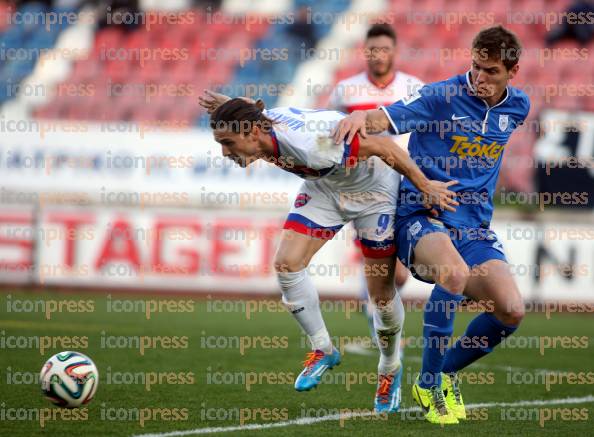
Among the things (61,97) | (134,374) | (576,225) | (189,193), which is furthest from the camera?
(61,97)

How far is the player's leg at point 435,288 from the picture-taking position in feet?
18.3

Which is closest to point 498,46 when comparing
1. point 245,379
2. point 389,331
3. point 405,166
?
point 405,166

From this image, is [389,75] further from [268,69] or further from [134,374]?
[268,69]

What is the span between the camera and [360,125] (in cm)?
561

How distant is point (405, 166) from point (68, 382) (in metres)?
2.31

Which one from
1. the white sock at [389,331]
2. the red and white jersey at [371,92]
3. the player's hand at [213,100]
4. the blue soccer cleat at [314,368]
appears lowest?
the blue soccer cleat at [314,368]

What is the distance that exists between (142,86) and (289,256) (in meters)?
13.6

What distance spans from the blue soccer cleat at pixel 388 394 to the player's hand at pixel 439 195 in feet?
4.14

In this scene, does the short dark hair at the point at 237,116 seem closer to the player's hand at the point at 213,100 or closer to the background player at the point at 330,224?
the background player at the point at 330,224

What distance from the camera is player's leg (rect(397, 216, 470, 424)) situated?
5582 millimetres

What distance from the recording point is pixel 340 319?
12898mm

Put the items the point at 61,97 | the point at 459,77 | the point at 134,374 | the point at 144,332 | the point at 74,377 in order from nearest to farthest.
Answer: the point at 74,377 → the point at 459,77 → the point at 134,374 → the point at 144,332 → the point at 61,97

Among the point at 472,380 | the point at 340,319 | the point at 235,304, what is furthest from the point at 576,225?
the point at 472,380

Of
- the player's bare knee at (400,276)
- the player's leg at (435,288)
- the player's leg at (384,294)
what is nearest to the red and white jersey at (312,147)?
the player's leg at (384,294)
